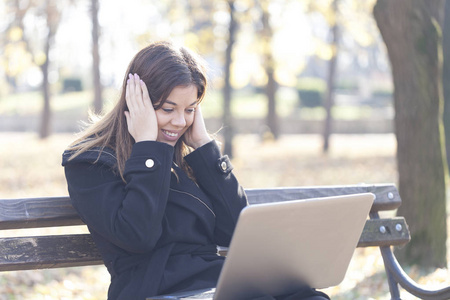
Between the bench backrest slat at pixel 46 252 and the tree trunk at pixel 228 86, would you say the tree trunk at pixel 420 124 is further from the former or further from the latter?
the tree trunk at pixel 228 86

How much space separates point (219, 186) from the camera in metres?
3.06

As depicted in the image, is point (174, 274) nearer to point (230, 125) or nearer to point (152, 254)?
point (152, 254)

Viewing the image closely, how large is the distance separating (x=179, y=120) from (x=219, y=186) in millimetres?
365

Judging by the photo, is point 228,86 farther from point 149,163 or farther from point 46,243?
point 149,163

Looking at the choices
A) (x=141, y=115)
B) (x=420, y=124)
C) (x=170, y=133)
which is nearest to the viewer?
(x=141, y=115)

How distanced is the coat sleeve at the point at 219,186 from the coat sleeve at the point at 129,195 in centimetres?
30

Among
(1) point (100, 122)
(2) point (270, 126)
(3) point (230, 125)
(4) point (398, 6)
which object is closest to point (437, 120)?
(4) point (398, 6)

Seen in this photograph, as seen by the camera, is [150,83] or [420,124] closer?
[150,83]

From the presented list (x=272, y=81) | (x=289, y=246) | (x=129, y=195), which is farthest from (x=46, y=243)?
(x=272, y=81)

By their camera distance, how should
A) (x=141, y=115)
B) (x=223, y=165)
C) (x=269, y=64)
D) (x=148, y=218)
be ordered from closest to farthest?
(x=148, y=218) → (x=141, y=115) → (x=223, y=165) → (x=269, y=64)

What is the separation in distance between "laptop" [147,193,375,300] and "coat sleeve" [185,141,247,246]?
1.43 feet

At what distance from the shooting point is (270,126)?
2414 cm

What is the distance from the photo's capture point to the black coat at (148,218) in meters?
2.63

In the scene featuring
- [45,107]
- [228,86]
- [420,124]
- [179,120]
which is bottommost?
[45,107]
